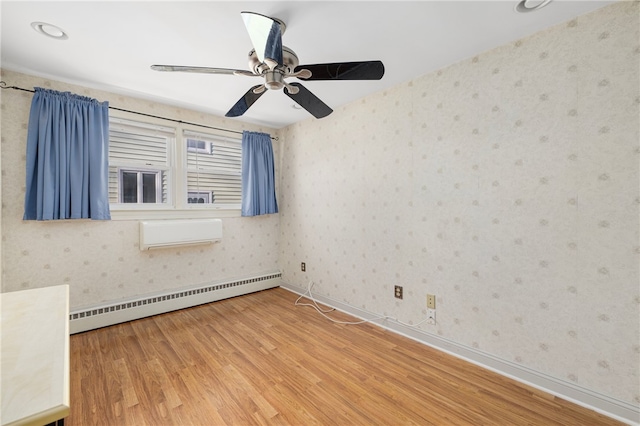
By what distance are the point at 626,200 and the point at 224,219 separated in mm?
3509

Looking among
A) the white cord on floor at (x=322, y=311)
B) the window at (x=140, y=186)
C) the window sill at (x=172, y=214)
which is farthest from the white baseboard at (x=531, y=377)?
the window at (x=140, y=186)

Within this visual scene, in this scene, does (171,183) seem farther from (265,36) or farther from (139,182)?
(265,36)

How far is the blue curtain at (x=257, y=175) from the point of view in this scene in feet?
11.5

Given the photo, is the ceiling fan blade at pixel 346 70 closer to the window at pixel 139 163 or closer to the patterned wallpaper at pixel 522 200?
the patterned wallpaper at pixel 522 200

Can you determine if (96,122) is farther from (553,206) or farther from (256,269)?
(553,206)

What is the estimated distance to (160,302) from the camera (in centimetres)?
289

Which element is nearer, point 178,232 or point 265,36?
point 265,36

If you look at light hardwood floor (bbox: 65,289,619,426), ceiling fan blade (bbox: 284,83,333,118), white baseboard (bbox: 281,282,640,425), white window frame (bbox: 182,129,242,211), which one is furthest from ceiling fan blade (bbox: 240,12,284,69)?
white baseboard (bbox: 281,282,640,425)

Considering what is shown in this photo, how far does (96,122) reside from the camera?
2496 mm

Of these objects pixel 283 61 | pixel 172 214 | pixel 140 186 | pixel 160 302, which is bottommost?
pixel 160 302

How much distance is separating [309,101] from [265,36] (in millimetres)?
607

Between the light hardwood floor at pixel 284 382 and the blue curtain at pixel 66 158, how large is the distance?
46.5 inches

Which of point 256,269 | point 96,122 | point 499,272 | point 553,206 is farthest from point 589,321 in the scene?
point 96,122

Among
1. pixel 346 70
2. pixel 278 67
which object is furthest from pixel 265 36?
pixel 346 70
